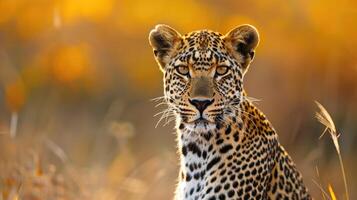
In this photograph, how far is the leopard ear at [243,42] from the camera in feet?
37.7

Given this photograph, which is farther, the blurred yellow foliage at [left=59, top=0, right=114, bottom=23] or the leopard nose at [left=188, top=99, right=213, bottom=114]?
the blurred yellow foliage at [left=59, top=0, right=114, bottom=23]

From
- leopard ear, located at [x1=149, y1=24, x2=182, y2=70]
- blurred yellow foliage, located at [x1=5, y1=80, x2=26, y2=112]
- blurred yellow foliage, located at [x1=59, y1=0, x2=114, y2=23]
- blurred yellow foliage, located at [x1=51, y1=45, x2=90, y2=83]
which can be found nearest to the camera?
blurred yellow foliage, located at [x1=5, y1=80, x2=26, y2=112]

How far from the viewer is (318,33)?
81.7 ft

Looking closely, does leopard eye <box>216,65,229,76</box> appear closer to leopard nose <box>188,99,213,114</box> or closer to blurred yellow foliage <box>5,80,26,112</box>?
leopard nose <box>188,99,213,114</box>

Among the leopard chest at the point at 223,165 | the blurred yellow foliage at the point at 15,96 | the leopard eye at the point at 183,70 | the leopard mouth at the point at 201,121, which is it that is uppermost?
the leopard eye at the point at 183,70

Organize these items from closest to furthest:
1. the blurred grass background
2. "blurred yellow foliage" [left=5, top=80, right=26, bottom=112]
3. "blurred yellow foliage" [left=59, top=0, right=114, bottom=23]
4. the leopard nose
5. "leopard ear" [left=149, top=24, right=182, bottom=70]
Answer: the leopard nose < "blurred yellow foliage" [left=5, top=80, right=26, bottom=112] < "leopard ear" [left=149, top=24, right=182, bottom=70] < the blurred grass background < "blurred yellow foliage" [left=59, top=0, right=114, bottom=23]

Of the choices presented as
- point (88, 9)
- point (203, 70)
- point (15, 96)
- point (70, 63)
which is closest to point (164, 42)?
point (203, 70)

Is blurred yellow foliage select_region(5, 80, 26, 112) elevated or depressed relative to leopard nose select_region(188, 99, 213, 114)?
elevated

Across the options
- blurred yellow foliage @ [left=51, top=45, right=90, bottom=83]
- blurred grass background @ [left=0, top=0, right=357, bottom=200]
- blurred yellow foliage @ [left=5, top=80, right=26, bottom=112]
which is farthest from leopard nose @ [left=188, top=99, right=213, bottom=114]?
blurred yellow foliage @ [left=51, top=45, right=90, bottom=83]

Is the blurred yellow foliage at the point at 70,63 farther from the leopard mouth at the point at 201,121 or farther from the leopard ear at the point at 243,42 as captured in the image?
the leopard mouth at the point at 201,121

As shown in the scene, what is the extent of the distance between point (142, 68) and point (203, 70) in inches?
643

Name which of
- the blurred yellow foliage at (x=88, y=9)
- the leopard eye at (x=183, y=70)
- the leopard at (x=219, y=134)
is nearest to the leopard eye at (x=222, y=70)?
the leopard at (x=219, y=134)

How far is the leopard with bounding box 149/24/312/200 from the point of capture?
10.9 m

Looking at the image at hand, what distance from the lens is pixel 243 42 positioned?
1150cm
